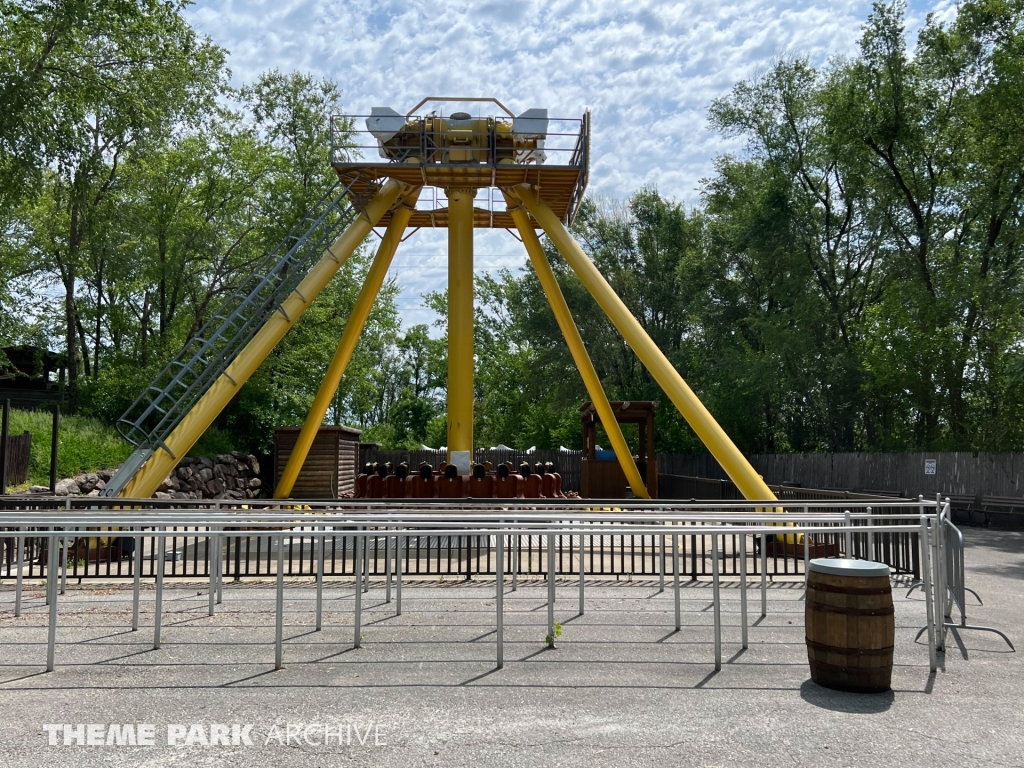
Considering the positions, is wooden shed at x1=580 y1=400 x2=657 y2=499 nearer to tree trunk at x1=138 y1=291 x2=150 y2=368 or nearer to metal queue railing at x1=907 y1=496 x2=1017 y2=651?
metal queue railing at x1=907 y1=496 x2=1017 y2=651

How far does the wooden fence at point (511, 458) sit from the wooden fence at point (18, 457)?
51.0 feet

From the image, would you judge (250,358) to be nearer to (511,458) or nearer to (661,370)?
(661,370)

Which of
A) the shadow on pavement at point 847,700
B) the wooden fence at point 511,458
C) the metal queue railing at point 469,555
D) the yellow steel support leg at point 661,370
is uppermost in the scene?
the yellow steel support leg at point 661,370

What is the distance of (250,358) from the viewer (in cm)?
1775

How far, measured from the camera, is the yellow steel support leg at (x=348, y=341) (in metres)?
19.5

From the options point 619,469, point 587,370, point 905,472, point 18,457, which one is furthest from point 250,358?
point 905,472

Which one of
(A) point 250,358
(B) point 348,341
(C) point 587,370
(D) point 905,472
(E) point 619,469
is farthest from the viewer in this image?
(D) point 905,472

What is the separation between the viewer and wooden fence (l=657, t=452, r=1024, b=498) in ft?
82.0

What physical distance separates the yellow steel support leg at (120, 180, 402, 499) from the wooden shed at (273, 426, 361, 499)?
7360 millimetres

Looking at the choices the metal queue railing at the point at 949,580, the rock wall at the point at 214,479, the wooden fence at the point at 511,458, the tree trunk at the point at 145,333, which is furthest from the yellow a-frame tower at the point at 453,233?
the wooden fence at the point at 511,458

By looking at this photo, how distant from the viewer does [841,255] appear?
125 ft

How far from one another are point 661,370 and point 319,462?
12.7m

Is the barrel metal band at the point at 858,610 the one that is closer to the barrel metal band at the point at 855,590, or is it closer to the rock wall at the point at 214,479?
the barrel metal band at the point at 855,590

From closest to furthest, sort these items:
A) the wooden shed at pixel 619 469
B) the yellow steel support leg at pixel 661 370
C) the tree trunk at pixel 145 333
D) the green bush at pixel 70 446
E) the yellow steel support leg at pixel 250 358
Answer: the yellow steel support leg at pixel 250 358 → the yellow steel support leg at pixel 661 370 → the green bush at pixel 70 446 → the wooden shed at pixel 619 469 → the tree trunk at pixel 145 333
